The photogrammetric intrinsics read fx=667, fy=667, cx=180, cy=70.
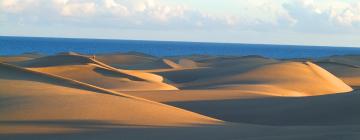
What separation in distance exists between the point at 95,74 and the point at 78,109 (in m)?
14.3

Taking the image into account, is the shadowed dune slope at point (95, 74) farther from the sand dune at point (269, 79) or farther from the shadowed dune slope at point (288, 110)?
the shadowed dune slope at point (288, 110)

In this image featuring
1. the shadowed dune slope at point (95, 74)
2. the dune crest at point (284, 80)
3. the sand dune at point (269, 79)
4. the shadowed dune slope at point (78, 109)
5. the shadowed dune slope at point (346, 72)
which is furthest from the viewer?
the shadowed dune slope at point (346, 72)

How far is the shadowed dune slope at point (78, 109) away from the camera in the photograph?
32.7ft

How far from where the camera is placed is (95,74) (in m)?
24.8

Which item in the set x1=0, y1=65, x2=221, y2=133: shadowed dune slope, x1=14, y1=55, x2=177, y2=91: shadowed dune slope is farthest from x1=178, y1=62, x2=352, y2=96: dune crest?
x1=0, y1=65, x2=221, y2=133: shadowed dune slope

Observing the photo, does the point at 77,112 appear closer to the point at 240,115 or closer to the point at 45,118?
the point at 45,118

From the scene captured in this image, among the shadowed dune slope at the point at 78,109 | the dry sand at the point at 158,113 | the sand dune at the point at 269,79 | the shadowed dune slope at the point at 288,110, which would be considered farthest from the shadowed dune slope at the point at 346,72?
the shadowed dune slope at the point at 78,109

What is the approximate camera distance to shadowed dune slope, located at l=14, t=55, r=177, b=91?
2247 cm

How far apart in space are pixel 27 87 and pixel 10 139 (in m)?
4.63

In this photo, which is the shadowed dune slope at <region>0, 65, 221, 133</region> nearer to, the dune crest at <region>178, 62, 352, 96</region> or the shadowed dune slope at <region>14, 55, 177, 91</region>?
the shadowed dune slope at <region>14, 55, 177, 91</region>

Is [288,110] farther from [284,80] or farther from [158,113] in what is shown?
[284,80]

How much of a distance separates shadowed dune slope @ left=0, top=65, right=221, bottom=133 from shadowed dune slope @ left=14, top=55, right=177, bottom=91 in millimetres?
9241

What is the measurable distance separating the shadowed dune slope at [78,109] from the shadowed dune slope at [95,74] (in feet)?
30.3

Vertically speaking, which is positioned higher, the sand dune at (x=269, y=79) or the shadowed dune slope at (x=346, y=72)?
the sand dune at (x=269, y=79)
